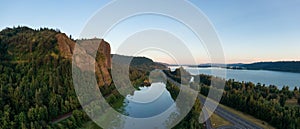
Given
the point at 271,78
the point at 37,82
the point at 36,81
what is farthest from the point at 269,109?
the point at 271,78

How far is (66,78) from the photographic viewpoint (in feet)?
138

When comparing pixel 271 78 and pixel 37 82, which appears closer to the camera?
pixel 37 82

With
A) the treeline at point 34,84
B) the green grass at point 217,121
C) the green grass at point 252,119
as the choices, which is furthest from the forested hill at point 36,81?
the green grass at point 252,119

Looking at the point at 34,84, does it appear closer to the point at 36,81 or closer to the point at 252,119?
the point at 36,81

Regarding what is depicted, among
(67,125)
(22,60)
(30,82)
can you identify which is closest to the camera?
(67,125)

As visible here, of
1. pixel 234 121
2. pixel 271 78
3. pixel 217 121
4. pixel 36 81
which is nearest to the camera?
pixel 217 121

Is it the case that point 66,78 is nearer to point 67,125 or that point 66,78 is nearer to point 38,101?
point 38,101

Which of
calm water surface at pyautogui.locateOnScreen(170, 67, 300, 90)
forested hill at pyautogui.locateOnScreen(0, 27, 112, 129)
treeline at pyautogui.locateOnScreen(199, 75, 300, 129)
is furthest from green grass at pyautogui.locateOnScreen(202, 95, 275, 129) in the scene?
calm water surface at pyautogui.locateOnScreen(170, 67, 300, 90)

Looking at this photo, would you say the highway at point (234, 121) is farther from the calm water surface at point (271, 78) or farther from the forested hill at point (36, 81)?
the calm water surface at point (271, 78)

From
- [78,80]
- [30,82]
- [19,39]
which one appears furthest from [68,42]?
[30,82]

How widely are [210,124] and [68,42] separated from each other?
4046cm

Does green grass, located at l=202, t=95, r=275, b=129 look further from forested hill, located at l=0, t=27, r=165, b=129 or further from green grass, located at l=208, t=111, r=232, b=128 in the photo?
forested hill, located at l=0, t=27, r=165, b=129

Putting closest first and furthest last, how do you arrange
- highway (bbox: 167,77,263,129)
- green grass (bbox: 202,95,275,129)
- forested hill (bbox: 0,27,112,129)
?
forested hill (bbox: 0,27,112,129)
highway (bbox: 167,77,263,129)
green grass (bbox: 202,95,275,129)

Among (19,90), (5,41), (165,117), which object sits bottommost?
(165,117)
